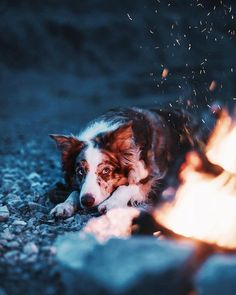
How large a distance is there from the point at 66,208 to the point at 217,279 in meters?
2.56

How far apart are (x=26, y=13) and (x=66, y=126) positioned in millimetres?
6797

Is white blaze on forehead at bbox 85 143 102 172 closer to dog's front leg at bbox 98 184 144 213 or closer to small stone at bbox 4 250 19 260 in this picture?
dog's front leg at bbox 98 184 144 213

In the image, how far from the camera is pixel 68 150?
5.76 meters

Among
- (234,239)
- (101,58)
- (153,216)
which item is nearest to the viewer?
(234,239)

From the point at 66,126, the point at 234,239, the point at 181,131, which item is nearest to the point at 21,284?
the point at 234,239

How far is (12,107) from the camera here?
1320cm

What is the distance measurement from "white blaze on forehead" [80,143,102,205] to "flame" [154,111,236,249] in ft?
2.26

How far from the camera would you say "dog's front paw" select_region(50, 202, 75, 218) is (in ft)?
17.5

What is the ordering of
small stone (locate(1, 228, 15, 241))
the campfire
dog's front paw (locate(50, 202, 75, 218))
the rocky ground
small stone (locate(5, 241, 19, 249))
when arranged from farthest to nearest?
the rocky ground, dog's front paw (locate(50, 202, 75, 218)), small stone (locate(1, 228, 15, 241)), small stone (locate(5, 241, 19, 249)), the campfire

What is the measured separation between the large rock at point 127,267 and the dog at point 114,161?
5.48 feet

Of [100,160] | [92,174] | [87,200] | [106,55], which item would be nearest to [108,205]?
[87,200]

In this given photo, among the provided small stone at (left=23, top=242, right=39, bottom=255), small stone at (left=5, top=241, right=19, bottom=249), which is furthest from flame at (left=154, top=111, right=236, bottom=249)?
small stone at (left=5, top=241, right=19, bottom=249)

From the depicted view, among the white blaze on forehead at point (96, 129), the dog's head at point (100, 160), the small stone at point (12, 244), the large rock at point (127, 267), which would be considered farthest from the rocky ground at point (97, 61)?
the large rock at point (127, 267)

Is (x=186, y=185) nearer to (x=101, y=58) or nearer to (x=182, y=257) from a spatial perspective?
(x=182, y=257)
